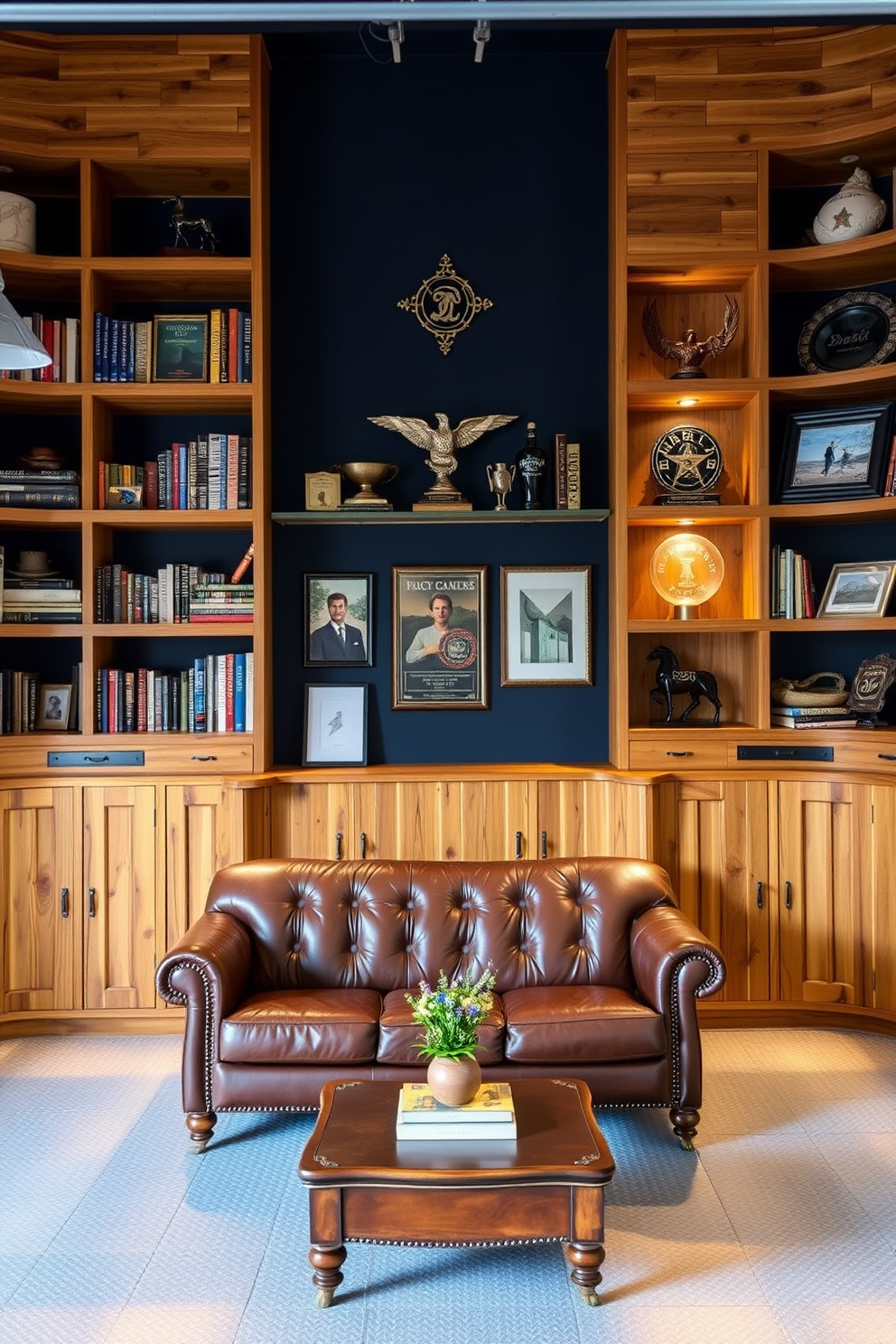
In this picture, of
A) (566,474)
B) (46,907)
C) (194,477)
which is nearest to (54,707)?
(46,907)

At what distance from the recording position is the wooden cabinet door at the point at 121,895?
419 centimetres

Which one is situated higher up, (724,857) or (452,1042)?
(724,857)

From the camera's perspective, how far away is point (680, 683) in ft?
14.4

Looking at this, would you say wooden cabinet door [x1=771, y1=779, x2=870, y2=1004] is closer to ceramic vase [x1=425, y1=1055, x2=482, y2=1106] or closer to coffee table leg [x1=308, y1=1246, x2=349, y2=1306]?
ceramic vase [x1=425, y1=1055, x2=482, y2=1106]

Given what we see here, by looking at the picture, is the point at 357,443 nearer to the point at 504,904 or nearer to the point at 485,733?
the point at 485,733

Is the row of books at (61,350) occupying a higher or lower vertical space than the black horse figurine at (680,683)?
higher

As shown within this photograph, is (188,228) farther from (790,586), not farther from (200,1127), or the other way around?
(200,1127)

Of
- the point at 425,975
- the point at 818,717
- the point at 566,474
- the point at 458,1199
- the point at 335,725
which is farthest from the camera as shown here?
the point at 335,725

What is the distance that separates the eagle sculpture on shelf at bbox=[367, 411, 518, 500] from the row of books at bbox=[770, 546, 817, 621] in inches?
52.4

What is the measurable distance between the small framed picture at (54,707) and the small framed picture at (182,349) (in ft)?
4.68

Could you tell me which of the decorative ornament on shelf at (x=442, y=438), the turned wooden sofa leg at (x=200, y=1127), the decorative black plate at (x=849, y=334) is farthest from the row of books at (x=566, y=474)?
the turned wooden sofa leg at (x=200, y=1127)

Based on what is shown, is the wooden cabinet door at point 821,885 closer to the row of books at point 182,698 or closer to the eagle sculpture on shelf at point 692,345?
the eagle sculpture on shelf at point 692,345

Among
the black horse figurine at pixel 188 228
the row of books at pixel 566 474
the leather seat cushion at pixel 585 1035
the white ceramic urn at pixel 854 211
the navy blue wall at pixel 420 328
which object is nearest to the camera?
the leather seat cushion at pixel 585 1035

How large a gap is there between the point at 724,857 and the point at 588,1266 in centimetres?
212
